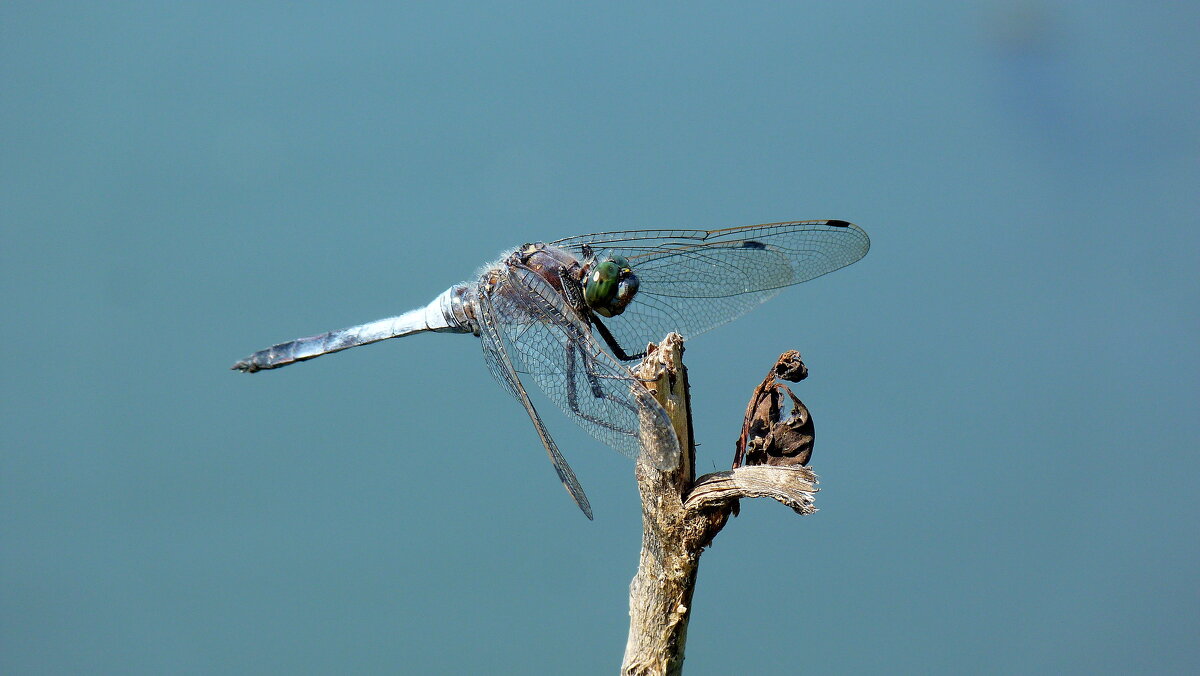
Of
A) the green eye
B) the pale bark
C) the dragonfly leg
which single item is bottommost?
the pale bark

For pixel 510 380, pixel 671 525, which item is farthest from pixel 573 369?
pixel 671 525

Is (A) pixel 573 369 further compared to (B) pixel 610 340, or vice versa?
(B) pixel 610 340

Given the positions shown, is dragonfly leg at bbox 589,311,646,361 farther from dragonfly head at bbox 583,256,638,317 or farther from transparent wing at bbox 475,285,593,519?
transparent wing at bbox 475,285,593,519

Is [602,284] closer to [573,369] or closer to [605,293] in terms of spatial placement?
[605,293]

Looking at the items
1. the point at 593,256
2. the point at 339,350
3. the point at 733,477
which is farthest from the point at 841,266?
the point at 339,350

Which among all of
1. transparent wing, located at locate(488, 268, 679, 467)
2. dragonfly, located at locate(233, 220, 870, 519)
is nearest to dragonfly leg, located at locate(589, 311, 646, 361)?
dragonfly, located at locate(233, 220, 870, 519)
